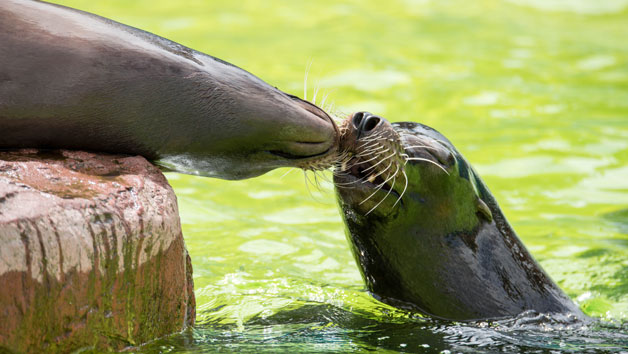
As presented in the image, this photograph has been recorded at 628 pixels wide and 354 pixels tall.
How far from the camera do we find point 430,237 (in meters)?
4.85

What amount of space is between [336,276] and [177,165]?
214 centimetres

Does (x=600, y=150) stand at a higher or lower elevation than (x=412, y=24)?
lower

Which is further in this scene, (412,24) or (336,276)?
(412,24)

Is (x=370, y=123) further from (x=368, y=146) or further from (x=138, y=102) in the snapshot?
(x=138, y=102)

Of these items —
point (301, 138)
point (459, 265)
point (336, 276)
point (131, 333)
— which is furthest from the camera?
point (336, 276)

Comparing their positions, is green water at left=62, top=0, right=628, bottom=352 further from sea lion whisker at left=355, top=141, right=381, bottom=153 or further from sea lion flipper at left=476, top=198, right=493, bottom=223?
sea lion flipper at left=476, top=198, right=493, bottom=223

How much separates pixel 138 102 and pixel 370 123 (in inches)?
47.5

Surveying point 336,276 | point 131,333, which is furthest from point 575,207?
point 131,333

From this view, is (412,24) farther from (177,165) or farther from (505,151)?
(177,165)

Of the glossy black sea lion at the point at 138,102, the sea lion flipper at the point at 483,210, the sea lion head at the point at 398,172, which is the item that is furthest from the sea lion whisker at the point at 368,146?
the sea lion flipper at the point at 483,210

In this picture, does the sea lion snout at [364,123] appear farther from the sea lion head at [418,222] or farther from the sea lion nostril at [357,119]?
the sea lion head at [418,222]

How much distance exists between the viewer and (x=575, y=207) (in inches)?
315

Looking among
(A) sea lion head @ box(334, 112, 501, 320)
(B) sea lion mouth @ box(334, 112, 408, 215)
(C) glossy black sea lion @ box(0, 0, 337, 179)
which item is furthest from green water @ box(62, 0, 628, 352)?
(C) glossy black sea lion @ box(0, 0, 337, 179)

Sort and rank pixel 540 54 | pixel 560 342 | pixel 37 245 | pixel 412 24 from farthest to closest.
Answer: pixel 412 24, pixel 540 54, pixel 560 342, pixel 37 245
